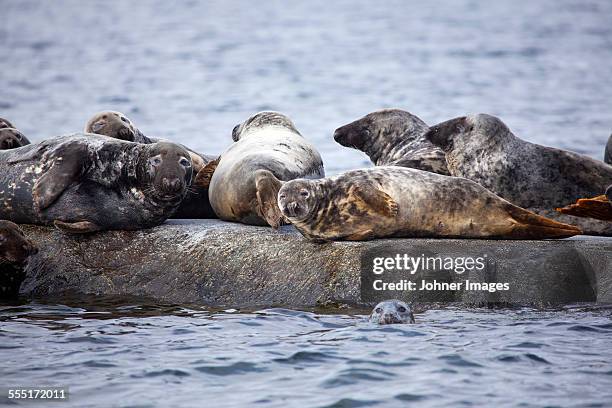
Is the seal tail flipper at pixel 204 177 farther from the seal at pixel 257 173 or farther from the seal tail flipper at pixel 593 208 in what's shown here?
the seal tail flipper at pixel 593 208

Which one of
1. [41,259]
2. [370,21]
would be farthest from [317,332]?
[370,21]

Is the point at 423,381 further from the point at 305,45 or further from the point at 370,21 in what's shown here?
the point at 370,21

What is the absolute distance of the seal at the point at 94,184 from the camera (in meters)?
8.88

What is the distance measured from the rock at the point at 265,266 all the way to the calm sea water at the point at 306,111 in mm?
229

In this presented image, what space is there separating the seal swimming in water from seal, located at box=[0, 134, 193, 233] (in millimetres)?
719

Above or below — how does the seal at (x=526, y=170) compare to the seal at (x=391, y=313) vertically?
above

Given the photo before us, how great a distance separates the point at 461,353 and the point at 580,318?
3.49ft

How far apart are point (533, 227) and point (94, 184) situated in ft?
10.4

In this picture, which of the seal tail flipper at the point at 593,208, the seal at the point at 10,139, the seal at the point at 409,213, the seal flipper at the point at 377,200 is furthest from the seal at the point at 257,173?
the seal tail flipper at the point at 593,208

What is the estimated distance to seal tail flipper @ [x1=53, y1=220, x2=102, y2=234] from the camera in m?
8.83

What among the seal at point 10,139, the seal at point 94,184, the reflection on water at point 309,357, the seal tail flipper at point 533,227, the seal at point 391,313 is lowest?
the reflection on water at point 309,357

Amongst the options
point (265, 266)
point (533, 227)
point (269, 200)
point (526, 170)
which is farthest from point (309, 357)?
point (526, 170)

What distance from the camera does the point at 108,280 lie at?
888cm

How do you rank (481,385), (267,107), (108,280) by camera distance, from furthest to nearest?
(267,107), (108,280), (481,385)
